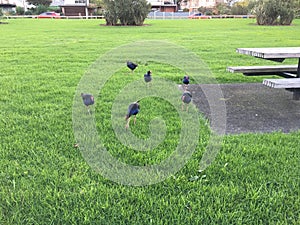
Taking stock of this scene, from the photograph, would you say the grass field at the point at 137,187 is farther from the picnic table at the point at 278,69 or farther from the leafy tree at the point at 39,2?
the leafy tree at the point at 39,2

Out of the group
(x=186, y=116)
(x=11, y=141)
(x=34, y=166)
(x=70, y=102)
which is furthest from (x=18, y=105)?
(x=186, y=116)

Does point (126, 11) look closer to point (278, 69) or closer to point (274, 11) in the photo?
point (274, 11)

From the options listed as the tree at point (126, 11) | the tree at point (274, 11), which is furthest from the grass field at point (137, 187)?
the tree at point (274, 11)

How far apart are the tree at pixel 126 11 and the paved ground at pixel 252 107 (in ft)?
64.8

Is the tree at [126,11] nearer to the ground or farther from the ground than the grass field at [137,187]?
farther from the ground

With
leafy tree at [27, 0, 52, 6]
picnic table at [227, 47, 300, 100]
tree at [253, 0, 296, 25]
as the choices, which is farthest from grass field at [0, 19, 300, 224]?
leafy tree at [27, 0, 52, 6]

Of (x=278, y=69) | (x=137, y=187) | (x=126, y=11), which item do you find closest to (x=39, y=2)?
(x=126, y=11)

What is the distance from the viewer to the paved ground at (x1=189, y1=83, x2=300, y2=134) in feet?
12.7

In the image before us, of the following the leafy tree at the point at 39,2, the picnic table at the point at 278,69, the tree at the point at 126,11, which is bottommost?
the picnic table at the point at 278,69

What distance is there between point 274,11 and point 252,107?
78.1 ft

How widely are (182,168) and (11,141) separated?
1.93m

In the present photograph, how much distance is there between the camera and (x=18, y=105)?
438cm

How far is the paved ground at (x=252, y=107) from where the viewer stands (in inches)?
152

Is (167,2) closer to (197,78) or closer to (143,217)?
(197,78)
